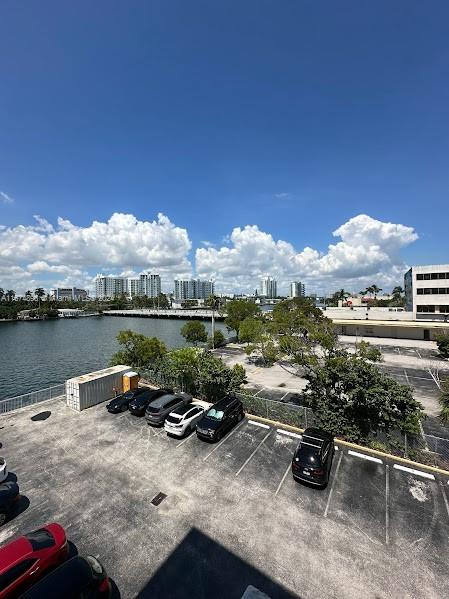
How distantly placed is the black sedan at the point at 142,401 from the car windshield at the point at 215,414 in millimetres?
5023

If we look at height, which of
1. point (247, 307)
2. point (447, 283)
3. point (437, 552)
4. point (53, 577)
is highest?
point (447, 283)

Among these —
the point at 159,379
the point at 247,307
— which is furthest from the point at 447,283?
the point at 159,379

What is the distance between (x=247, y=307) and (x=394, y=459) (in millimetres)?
44797

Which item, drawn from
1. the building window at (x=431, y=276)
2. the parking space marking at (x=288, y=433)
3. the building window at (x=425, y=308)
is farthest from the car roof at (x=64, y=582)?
the building window at (x=431, y=276)

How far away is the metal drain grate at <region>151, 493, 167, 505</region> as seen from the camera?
449 inches

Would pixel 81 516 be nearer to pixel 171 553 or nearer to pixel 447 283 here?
pixel 171 553

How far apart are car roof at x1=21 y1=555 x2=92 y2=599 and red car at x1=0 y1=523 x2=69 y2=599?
2.59 feet

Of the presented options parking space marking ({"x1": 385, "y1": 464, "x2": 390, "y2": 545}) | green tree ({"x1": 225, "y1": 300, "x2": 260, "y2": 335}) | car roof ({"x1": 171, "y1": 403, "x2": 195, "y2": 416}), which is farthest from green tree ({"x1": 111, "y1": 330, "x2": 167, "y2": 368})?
green tree ({"x1": 225, "y1": 300, "x2": 260, "y2": 335})

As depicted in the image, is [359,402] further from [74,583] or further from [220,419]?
[74,583]

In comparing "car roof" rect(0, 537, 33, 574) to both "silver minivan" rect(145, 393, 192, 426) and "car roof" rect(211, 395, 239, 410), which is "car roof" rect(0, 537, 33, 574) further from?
"car roof" rect(211, 395, 239, 410)

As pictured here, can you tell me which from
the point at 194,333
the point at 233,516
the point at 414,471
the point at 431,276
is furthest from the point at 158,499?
the point at 431,276

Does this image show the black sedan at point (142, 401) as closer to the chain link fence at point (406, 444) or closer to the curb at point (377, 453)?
the curb at point (377, 453)

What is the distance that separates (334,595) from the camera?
25.8 feet

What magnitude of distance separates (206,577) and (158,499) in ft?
12.7
